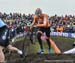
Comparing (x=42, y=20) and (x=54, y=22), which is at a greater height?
(x=42, y=20)

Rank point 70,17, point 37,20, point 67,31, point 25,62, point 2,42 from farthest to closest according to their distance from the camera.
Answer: point 70,17
point 67,31
point 37,20
point 25,62
point 2,42

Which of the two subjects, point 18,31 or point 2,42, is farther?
point 18,31

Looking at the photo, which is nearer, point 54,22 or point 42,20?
point 42,20

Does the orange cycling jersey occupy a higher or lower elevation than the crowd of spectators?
higher

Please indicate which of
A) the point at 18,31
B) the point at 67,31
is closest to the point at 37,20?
the point at 18,31

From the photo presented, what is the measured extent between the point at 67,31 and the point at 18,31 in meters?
4.51

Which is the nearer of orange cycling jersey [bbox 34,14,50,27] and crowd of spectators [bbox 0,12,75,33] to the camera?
orange cycling jersey [bbox 34,14,50,27]

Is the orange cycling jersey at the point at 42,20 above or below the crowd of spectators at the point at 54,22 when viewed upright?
above

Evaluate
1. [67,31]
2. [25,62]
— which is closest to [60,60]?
[25,62]

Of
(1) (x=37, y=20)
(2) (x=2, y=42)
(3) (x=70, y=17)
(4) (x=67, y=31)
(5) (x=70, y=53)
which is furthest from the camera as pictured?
(3) (x=70, y=17)

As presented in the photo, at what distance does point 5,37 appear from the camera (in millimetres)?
8875

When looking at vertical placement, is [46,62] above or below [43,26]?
below

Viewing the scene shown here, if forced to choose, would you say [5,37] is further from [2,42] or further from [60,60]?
[60,60]

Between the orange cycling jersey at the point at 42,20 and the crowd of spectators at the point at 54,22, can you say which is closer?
the orange cycling jersey at the point at 42,20
